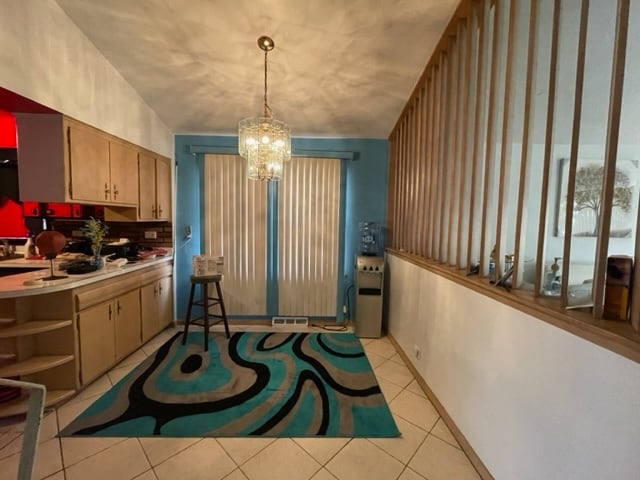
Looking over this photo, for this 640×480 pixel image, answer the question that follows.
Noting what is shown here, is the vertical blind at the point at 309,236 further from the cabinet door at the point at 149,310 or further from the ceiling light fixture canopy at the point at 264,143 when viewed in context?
the cabinet door at the point at 149,310

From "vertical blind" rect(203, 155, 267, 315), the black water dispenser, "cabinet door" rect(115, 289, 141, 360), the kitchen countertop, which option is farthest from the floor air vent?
the kitchen countertop

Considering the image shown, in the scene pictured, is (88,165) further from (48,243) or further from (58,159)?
(48,243)

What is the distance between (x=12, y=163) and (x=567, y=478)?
16.9 feet

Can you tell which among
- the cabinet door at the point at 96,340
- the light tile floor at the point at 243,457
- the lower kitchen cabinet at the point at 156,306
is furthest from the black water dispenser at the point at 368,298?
the cabinet door at the point at 96,340

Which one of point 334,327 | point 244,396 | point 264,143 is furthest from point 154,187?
point 334,327

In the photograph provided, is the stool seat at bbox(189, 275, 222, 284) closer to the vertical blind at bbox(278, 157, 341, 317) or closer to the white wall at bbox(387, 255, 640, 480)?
the vertical blind at bbox(278, 157, 341, 317)

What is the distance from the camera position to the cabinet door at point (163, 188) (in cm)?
342

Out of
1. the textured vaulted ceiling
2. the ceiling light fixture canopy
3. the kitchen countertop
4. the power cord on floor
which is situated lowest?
the power cord on floor

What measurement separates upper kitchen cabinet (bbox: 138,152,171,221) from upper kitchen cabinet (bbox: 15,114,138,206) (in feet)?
1.83

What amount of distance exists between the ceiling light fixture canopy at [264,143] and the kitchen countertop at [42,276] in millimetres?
1589

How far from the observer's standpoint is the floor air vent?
12.1 feet

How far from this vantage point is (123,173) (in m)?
2.90

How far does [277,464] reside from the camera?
1.61m

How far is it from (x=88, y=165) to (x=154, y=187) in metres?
0.88
